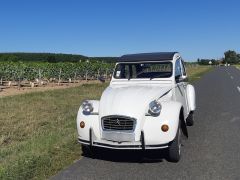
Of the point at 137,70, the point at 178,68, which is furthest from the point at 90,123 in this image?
the point at 178,68

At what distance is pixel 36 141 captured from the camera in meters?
7.98

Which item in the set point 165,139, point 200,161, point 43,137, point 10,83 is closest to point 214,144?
point 200,161

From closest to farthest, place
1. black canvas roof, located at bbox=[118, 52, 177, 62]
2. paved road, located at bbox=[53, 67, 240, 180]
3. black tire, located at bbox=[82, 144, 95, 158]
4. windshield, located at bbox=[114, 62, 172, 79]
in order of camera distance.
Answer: paved road, located at bbox=[53, 67, 240, 180], black tire, located at bbox=[82, 144, 95, 158], black canvas roof, located at bbox=[118, 52, 177, 62], windshield, located at bbox=[114, 62, 172, 79]

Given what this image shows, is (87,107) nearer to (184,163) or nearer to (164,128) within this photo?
(164,128)

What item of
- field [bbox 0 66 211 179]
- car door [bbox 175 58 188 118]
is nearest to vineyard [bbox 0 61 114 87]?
field [bbox 0 66 211 179]

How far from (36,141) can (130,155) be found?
2129mm

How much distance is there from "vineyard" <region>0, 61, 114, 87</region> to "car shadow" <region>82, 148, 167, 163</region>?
23298mm

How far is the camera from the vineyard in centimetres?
3319

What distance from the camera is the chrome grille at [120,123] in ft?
20.4

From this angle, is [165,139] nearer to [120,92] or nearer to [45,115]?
[120,92]

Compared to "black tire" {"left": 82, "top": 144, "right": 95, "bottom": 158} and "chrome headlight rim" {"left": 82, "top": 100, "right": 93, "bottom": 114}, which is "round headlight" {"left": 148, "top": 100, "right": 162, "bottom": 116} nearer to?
"chrome headlight rim" {"left": 82, "top": 100, "right": 93, "bottom": 114}

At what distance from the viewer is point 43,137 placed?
8422mm

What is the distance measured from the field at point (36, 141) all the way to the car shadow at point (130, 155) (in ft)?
1.14

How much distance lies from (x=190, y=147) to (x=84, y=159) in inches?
80.8
